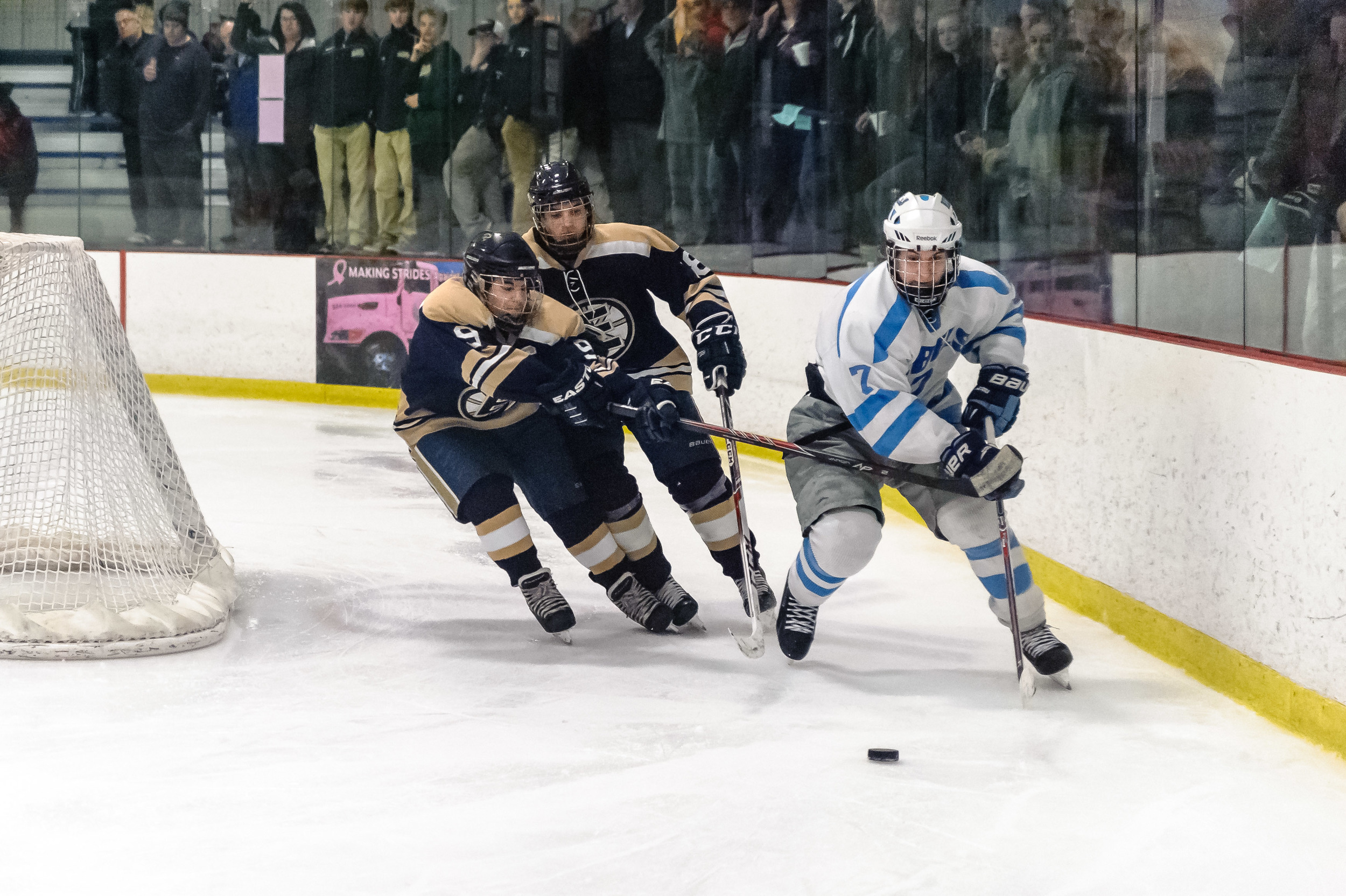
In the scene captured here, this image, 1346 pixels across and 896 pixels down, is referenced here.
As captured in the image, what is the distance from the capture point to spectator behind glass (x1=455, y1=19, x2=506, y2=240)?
7.74 metres

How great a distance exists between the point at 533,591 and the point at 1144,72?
2014 mm

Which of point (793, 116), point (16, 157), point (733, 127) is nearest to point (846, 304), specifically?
point (793, 116)

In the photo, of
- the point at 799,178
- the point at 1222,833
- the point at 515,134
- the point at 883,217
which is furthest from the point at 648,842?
the point at 515,134

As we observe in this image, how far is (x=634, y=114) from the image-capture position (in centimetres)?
723

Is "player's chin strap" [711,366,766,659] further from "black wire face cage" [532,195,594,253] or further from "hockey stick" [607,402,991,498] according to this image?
"black wire face cage" [532,195,594,253]

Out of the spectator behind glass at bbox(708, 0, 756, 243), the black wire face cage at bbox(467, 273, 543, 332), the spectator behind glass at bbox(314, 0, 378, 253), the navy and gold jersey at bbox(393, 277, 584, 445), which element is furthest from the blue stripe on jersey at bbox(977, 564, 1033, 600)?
the spectator behind glass at bbox(314, 0, 378, 253)

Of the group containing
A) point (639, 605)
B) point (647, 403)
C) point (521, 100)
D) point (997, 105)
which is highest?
point (521, 100)

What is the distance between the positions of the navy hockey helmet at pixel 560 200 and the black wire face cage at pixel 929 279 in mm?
767

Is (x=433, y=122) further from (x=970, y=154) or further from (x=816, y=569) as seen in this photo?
(x=816, y=569)

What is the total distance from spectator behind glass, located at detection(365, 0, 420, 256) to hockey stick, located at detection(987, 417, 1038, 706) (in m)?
5.51

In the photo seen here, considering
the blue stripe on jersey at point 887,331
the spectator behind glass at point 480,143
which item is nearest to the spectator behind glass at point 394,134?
the spectator behind glass at point 480,143

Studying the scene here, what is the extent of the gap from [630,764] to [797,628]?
0.67 metres

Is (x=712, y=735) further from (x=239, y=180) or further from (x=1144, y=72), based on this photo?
(x=239, y=180)

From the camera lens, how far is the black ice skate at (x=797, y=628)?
3133mm
